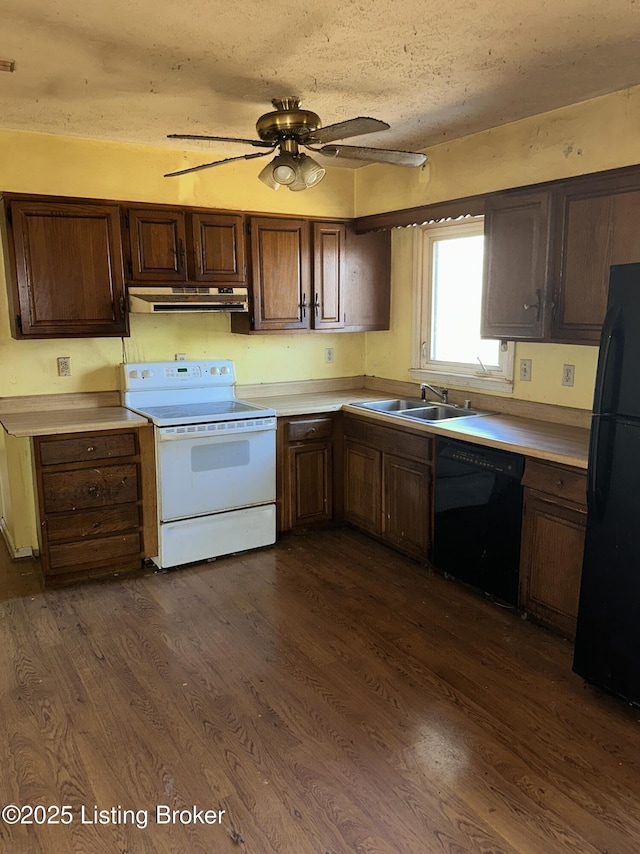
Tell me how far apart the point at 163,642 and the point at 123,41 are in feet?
8.14

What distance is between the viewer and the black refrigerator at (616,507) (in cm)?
229

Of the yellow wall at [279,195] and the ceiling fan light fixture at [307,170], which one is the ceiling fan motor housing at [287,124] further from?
the yellow wall at [279,195]

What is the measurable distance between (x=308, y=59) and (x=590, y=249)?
4.90 feet

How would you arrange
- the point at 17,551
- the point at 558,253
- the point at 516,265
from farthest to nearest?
the point at 17,551, the point at 516,265, the point at 558,253

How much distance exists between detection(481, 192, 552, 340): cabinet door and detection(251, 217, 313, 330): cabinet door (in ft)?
4.33

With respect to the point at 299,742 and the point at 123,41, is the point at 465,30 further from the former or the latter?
the point at 299,742

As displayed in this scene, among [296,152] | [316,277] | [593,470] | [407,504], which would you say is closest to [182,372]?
[316,277]

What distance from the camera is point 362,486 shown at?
418 centimetres

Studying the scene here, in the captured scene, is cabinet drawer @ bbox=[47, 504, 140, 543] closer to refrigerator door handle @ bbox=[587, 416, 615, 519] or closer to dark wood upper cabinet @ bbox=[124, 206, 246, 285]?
dark wood upper cabinet @ bbox=[124, 206, 246, 285]

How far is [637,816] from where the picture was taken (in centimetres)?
193

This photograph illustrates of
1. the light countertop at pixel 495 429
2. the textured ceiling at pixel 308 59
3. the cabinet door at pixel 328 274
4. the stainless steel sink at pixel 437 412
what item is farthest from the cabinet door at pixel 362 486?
the textured ceiling at pixel 308 59

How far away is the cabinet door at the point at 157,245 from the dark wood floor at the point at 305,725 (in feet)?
6.03

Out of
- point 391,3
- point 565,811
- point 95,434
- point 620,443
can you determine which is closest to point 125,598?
point 95,434

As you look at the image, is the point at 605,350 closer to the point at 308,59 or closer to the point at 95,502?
the point at 308,59
